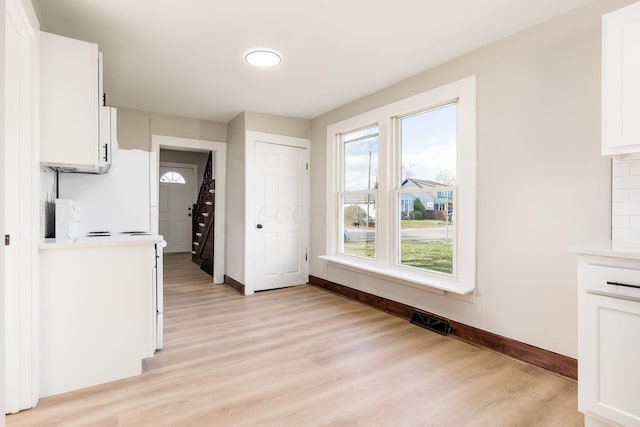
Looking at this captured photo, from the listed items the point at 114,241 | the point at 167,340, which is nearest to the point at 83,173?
the point at 114,241

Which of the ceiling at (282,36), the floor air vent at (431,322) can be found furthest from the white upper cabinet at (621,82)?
the floor air vent at (431,322)

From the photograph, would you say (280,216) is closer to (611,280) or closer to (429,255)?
(429,255)

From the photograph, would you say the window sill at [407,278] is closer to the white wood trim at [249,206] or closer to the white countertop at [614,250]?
the white wood trim at [249,206]

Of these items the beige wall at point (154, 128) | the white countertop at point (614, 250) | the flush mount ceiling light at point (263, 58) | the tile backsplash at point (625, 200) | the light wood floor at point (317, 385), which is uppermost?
A: the flush mount ceiling light at point (263, 58)

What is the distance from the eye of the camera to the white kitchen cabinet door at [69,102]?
79.8 inches

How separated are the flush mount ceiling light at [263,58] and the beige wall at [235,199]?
1538 millimetres

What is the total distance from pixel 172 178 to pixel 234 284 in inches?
177

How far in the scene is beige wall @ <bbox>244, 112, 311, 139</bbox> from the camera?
442 centimetres

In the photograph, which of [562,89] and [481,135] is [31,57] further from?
[562,89]

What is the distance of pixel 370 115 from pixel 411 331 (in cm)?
230

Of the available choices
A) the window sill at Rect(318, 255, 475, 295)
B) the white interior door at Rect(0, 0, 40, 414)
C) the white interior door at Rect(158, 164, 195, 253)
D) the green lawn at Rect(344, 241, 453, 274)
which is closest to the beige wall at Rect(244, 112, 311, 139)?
the window sill at Rect(318, 255, 475, 295)

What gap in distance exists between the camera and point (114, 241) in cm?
214

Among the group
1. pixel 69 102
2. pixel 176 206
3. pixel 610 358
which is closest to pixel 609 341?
pixel 610 358

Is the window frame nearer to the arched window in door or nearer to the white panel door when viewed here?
the white panel door
